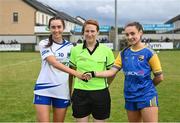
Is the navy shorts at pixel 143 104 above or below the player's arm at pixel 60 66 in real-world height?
below

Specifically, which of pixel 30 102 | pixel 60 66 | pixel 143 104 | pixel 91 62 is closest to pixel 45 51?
pixel 60 66

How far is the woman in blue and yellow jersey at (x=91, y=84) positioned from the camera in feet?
18.0

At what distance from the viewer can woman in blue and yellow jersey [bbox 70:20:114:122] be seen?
549 centimetres


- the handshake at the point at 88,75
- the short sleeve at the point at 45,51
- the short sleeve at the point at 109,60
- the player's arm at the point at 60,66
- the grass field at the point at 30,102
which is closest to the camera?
the handshake at the point at 88,75

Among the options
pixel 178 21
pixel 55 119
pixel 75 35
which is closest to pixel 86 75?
pixel 55 119

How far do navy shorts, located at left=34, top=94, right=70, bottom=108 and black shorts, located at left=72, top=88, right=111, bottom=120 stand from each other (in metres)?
0.35

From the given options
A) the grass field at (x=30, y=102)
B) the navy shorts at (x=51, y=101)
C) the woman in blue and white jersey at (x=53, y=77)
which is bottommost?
the grass field at (x=30, y=102)

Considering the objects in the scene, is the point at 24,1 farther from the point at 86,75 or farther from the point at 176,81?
the point at 86,75

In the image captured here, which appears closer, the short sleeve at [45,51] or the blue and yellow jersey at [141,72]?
the blue and yellow jersey at [141,72]

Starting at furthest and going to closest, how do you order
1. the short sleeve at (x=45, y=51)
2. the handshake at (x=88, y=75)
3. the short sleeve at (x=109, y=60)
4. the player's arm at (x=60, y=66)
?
the short sleeve at (x=45, y=51) < the short sleeve at (x=109, y=60) < the player's arm at (x=60, y=66) < the handshake at (x=88, y=75)

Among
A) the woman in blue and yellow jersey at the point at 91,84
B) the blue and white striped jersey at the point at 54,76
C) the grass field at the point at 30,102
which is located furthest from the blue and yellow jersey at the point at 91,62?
the grass field at the point at 30,102

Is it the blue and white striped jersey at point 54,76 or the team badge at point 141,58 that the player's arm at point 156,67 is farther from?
the blue and white striped jersey at point 54,76

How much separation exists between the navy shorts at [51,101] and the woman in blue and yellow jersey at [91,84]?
35 cm

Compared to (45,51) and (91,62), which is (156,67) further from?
(45,51)
